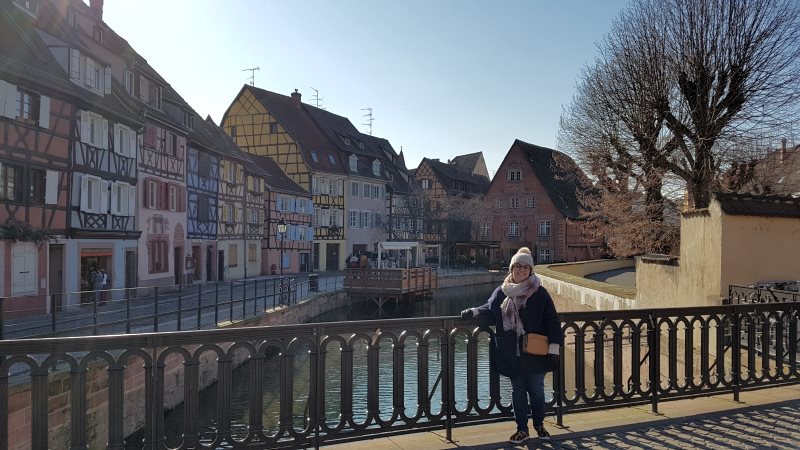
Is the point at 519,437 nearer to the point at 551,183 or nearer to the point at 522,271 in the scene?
the point at 522,271

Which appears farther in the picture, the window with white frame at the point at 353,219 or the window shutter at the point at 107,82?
the window with white frame at the point at 353,219

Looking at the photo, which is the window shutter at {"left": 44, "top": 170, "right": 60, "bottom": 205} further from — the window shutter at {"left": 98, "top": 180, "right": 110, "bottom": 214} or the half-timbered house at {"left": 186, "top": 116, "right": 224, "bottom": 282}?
the half-timbered house at {"left": 186, "top": 116, "right": 224, "bottom": 282}

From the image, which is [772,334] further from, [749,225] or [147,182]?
[147,182]

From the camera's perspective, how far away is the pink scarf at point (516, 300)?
4703 millimetres

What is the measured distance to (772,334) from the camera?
742 cm

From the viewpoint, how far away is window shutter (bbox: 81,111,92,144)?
832 inches

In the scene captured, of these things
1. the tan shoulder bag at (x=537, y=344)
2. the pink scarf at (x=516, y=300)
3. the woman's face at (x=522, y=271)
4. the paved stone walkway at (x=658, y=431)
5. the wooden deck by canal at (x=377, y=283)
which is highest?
the woman's face at (x=522, y=271)

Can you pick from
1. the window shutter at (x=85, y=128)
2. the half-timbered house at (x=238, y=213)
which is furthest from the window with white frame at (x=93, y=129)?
the half-timbered house at (x=238, y=213)

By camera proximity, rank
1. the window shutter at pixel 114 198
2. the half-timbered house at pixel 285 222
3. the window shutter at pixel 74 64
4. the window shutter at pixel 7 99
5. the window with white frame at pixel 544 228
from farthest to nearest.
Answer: the window with white frame at pixel 544 228 < the half-timbered house at pixel 285 222 < the window shutter at pixel 114 198 < the window shutter at pixel 74 64 < the window shutter at pixel 7 99

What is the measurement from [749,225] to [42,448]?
11.0m

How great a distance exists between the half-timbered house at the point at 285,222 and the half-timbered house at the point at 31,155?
70.5 feet

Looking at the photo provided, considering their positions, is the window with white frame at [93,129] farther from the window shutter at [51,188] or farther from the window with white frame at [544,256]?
the window with white frame at [544,256]

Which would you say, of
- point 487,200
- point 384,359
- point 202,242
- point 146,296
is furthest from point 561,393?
point 487,200

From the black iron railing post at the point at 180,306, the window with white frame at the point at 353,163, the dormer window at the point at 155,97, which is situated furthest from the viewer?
the window with white frame at the point at 353,163
